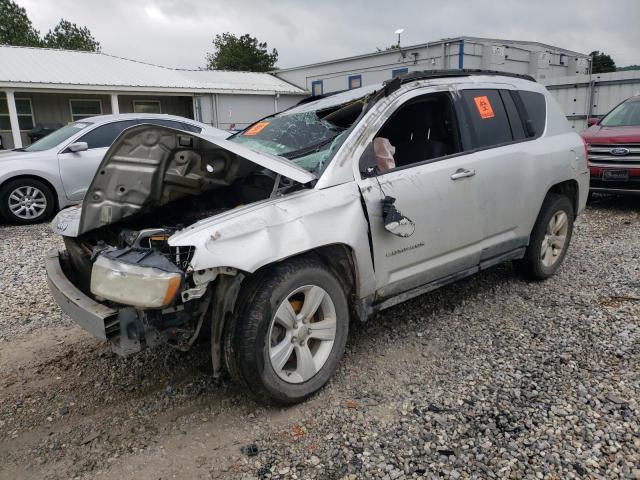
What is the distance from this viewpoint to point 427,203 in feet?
11.3

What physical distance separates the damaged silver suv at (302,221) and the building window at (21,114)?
18392 millimetres

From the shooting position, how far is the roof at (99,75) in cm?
1744

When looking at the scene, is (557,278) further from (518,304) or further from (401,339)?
(401,339)

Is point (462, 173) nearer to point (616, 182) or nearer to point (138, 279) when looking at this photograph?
point (138, 279)

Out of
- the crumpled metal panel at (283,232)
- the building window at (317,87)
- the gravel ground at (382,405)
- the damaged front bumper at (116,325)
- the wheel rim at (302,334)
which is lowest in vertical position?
the gravel ground at (382,405)

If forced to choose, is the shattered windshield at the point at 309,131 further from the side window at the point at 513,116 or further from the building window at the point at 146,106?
the building window at the point at 146,106

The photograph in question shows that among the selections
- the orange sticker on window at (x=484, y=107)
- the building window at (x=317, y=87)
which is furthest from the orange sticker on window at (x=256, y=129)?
the building window at (x=317, y=87)

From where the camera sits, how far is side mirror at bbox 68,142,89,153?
26.2 feet

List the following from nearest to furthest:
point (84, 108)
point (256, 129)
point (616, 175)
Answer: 1. point (256, 129)
2. point (616, 175)
3. point (84, 108)

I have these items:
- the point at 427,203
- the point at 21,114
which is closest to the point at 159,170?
the point at 427,203

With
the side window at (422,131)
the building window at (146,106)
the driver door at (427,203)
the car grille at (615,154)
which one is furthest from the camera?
the building window at (146,106)

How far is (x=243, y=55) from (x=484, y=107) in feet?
169

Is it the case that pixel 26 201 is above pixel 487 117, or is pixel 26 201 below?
below

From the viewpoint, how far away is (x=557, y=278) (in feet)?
16.5
